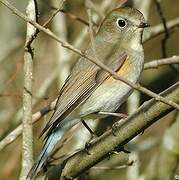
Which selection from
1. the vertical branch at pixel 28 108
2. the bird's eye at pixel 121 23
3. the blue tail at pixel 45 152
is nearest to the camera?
the blue tail at pixel 45 152

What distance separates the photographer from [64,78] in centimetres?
596

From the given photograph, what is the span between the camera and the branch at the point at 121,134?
3544 mm

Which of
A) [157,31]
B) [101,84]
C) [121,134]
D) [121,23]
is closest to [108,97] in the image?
[101,84]

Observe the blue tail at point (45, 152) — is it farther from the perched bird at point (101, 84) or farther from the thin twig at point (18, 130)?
the thin twig at point (18, 130)

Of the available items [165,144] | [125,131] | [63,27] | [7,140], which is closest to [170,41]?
[63,27]

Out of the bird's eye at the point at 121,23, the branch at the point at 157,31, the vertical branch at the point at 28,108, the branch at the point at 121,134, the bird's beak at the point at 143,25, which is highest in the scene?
the branch at the point at 157,31

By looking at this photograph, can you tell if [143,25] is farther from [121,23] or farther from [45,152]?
[45,152]

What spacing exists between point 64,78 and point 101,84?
122 cm

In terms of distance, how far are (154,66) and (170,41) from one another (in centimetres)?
270

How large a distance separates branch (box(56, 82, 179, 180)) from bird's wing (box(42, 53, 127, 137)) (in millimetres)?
643

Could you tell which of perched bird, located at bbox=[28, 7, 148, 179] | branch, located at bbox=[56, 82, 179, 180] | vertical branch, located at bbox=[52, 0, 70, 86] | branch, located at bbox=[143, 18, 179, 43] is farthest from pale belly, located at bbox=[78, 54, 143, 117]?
vertical branch, located at bbox=[52, 0, 70, 86]

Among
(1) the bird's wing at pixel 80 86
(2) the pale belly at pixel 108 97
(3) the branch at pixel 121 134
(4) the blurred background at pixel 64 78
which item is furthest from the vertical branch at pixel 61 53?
(3) the branch at pixel 121 134

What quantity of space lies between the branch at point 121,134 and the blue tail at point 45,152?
0.18 m

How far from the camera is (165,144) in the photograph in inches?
199
